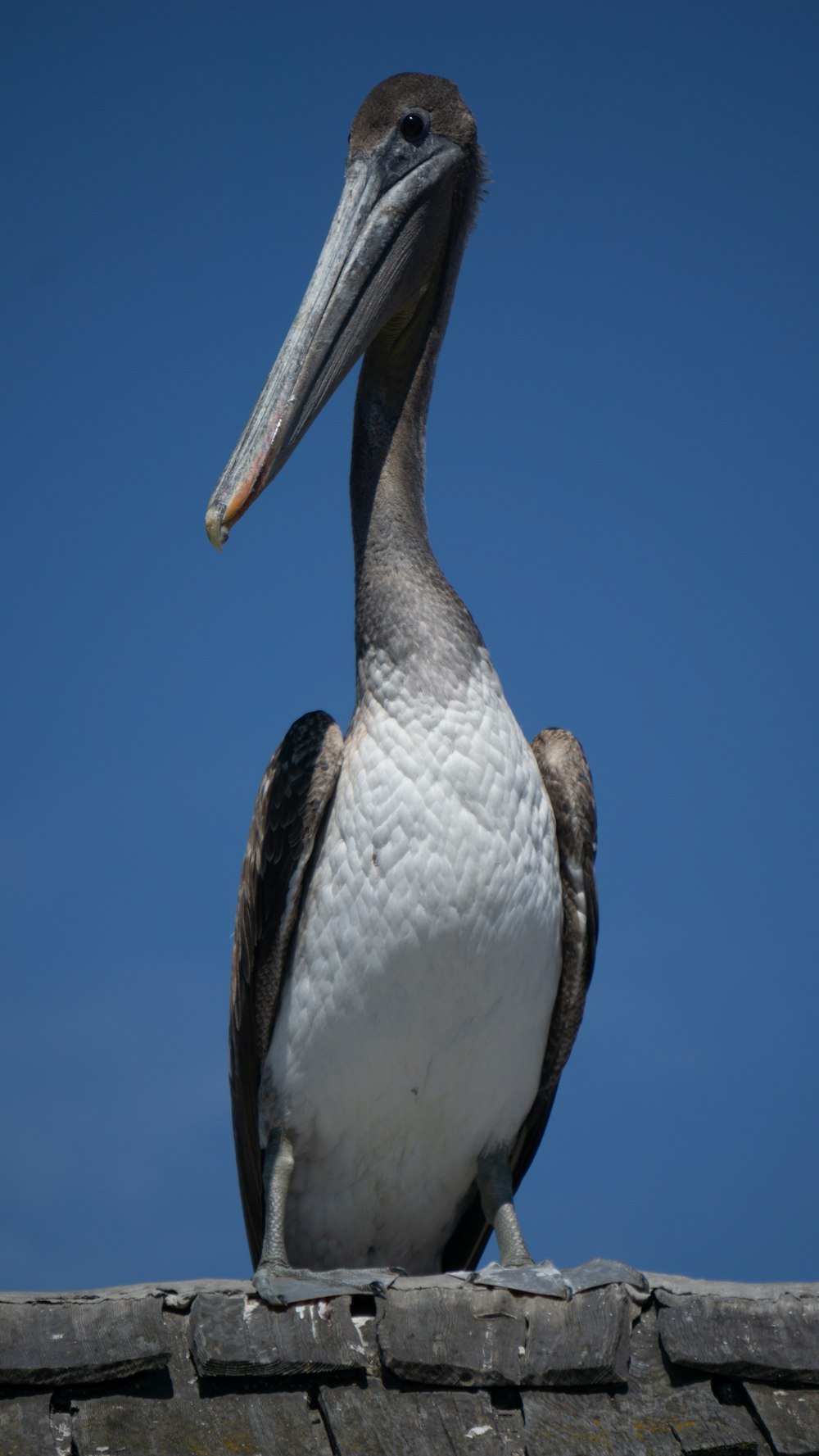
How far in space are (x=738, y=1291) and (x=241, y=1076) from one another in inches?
72.8

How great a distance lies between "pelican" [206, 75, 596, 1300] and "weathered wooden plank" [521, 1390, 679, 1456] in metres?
0.85

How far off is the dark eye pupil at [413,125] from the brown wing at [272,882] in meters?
2.32

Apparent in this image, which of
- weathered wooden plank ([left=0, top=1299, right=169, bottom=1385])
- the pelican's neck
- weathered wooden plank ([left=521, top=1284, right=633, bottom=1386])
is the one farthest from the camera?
the pelican's neck

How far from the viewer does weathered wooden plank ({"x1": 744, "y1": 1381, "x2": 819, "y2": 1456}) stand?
366 cm

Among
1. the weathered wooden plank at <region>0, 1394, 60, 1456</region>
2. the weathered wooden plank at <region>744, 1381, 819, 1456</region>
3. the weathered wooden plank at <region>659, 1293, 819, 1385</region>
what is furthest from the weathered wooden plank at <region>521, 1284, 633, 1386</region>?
the weathered wooden plank at <region>0, 1394, 60, 1456</region>

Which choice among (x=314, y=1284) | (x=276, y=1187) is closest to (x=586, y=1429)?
(x=314, y=1284)

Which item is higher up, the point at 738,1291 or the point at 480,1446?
the point at 738,1291

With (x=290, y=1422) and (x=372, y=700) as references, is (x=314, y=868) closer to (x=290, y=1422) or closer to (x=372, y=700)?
(x=372, y=700)

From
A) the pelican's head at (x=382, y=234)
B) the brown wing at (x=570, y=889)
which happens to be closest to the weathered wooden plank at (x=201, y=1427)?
the brown wing at (x=570, y=889)

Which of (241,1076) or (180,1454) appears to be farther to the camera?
(241,1076)

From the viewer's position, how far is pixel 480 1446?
11.9 ft

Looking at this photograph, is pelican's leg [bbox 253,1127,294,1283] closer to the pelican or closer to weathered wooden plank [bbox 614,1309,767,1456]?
the pelican

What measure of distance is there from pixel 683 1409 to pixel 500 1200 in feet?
4.37

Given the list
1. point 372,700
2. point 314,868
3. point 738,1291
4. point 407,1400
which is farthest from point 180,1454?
point 372,700
